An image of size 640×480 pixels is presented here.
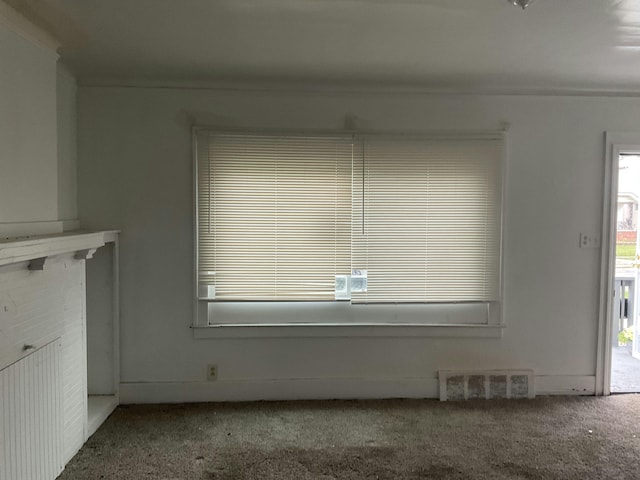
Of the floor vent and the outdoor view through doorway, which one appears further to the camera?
the outdoor view through doorway

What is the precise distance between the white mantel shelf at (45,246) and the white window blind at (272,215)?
0.74m

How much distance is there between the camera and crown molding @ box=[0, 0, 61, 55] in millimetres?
2047

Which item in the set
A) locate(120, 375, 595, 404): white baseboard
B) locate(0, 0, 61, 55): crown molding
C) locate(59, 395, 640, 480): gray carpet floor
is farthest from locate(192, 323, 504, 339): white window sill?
locate(0, 0, 61, 55): crown molding

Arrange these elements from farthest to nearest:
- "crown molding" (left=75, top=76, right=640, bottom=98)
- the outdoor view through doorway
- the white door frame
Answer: the outdoor view through doorway → the white door frame → "crown molding" (left=75, top=76, right=640, bottom=98)

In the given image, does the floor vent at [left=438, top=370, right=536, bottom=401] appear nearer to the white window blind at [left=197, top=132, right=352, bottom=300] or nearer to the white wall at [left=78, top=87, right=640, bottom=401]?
the white wall at [left=78, top=87, right=640, bottom=401]

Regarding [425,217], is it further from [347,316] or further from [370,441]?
[370,441]

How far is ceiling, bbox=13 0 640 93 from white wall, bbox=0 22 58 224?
7.2 inches

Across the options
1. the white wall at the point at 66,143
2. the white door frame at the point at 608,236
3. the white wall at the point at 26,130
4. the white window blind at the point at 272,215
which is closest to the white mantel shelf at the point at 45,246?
the white wall at the point at 26,130

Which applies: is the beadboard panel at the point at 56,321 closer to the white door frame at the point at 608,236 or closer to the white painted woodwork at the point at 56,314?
the white painted woodwork at the point at 56,314

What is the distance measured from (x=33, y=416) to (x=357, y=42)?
7.70 ft

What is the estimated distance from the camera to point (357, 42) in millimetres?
2449

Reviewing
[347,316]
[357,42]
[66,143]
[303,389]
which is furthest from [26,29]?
[303,389]

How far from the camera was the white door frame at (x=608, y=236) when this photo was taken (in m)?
3.32

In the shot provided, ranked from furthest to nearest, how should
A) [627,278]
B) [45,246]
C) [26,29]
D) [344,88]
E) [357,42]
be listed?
1. [627,278]
2. [344,88]
3. [357,42]
4. [26,29]
5. [45,246]
